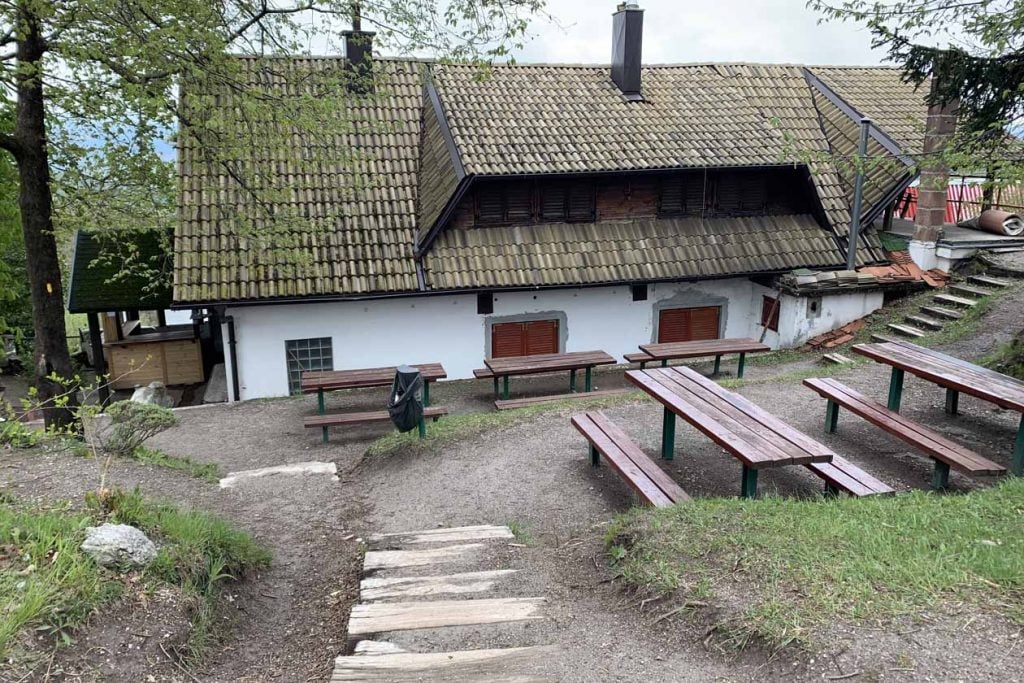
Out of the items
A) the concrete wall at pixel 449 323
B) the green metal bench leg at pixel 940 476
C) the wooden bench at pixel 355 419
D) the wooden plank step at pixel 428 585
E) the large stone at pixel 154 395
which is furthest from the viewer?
the large stone at pixel 154 395

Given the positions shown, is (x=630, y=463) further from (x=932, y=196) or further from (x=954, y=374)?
(x=932, y=196)

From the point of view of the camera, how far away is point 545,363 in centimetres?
1211

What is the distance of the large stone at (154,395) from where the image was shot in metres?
14.1

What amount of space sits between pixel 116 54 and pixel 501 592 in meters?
7.57

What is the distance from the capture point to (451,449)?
8.88m

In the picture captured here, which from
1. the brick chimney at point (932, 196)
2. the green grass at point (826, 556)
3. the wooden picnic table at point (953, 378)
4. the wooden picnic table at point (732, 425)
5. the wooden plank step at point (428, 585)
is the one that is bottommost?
the wooden plank step at point (428, 585)

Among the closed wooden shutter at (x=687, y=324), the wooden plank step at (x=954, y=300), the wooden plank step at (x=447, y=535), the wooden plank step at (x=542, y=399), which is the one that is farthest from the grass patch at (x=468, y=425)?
the wooden plank step at (x=954, y=300)

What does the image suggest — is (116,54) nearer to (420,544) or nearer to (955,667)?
(420,544)

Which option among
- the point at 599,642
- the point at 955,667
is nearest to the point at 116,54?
the point at 599,642

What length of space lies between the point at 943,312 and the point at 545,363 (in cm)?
748

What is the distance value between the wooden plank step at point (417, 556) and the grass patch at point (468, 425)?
3.28 meters

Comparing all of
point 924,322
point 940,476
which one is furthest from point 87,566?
point 924,322

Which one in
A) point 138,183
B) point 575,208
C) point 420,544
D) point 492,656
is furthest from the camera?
point 575,208

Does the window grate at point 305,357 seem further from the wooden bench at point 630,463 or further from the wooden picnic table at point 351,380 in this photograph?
the wooden bench at point 630,463
